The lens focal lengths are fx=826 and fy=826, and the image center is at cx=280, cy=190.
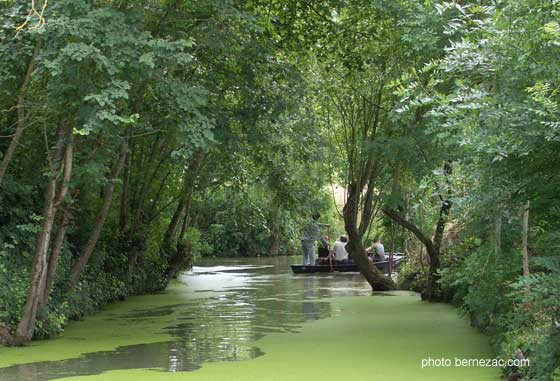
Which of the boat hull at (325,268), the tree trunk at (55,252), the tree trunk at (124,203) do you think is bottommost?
the boat hull at (325,268)

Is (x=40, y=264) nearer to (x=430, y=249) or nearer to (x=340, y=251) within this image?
(x=430, y=249)

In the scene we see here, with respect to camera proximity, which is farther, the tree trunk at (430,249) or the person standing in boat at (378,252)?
the person standing in boat at (378,252)

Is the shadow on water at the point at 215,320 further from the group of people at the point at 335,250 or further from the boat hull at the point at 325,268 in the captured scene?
the boat hull at the point at 325,268

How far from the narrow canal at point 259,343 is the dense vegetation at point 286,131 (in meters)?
0.60

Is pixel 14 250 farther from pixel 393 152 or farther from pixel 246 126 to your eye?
pixel 393 152

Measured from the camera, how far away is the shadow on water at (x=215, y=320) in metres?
9.51

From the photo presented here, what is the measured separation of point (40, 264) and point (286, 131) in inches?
277

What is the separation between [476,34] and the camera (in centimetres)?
772

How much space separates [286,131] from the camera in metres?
16.7

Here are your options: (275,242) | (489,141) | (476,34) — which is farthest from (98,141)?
(275,242)

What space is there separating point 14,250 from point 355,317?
5.78m

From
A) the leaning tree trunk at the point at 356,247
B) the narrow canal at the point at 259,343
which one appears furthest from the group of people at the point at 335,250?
the narrow canal at the point at 259,343

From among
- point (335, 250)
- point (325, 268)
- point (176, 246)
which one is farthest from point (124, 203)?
point (335, 250)

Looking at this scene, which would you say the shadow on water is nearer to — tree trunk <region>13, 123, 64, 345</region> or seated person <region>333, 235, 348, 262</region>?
tree trunk <region>13, 123, 64, 345</region>
